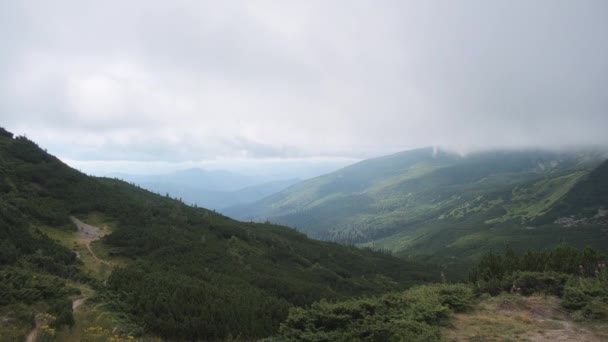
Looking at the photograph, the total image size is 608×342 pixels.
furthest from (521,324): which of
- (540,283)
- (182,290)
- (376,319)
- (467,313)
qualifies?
(182,290)

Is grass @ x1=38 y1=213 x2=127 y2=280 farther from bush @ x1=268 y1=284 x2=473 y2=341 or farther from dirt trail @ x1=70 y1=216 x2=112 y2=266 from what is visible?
bush @ x1=268 y1=284 x2=473 y2=341

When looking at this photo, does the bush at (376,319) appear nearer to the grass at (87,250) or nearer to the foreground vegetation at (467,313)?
the foreground vegetation at (467,313)

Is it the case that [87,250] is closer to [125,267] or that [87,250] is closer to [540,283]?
[125,267]

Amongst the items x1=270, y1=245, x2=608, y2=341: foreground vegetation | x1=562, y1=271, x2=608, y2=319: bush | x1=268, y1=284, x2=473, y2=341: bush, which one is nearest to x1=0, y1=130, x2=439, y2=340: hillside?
x1=268, y1=284, x2=473, y2=341: bush

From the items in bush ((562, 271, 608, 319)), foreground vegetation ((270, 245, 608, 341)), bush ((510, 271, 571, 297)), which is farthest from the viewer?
bush ((510, 271, 571, 297))

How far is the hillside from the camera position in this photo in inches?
744

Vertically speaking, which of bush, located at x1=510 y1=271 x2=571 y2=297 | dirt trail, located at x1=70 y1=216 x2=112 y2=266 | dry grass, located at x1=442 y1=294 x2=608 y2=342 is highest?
dirt trail, located at x1=70 y1=216 x2=112 y2=266

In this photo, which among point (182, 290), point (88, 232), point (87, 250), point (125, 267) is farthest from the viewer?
point (88, 232)

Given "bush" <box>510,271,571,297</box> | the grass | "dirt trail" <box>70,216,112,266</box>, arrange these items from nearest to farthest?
"bush" <box>510,271,571,297</box>, the grass, "dirt trail" <box>70,216,112,266</box>

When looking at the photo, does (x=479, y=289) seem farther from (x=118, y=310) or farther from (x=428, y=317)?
(x=118, y=310)

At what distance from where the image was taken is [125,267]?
34219 millimetres

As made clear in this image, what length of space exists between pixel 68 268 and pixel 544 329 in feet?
102

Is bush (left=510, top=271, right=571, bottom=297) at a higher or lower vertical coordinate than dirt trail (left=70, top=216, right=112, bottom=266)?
lower

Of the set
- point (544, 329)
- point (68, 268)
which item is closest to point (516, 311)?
point (544, 329)
